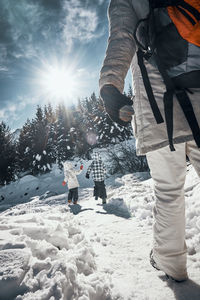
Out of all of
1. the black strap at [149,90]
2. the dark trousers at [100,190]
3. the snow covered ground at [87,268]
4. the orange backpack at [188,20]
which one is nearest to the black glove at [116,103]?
the black strap at [149,90]

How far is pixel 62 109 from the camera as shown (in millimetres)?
31438

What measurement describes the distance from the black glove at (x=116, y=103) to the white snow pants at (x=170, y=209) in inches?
14.2

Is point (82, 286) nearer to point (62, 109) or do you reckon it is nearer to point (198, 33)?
point (198, 33)

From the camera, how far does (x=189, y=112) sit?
1.09 meters

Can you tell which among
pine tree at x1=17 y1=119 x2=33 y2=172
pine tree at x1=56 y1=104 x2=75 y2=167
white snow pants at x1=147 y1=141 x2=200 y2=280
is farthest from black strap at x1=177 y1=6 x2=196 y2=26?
pine tree at x1=17 y1=119 x2=33 y2=172

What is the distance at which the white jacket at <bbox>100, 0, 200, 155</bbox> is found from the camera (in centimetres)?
122

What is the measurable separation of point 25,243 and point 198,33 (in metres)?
1.97

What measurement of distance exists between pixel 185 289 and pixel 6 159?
1079 inches

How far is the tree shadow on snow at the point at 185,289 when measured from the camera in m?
1.27

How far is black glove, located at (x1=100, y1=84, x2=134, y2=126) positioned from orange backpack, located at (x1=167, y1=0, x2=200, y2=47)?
47cm

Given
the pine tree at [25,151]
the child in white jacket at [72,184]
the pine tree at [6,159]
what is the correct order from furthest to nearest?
the pine tree at [25,151] → the pine tree at [6,159] → the child in white jacket at [72,184]

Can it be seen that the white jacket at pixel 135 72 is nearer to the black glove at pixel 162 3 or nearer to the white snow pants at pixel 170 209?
the black glove at pixel 162 3

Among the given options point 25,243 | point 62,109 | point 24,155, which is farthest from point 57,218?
point 62,109

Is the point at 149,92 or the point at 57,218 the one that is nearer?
the point at 149,92
